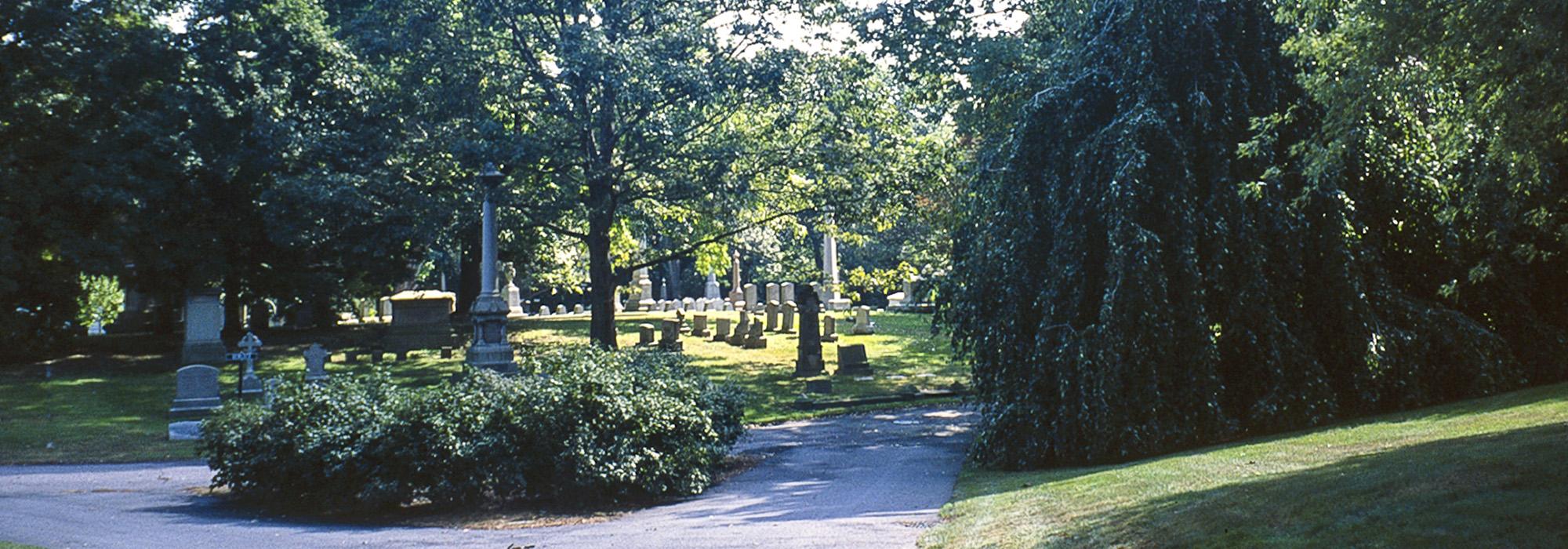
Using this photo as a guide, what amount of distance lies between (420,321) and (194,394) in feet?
47.2

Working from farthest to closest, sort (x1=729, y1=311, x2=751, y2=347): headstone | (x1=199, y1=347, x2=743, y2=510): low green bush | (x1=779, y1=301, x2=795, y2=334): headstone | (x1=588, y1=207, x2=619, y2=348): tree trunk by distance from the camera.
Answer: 1. (x1=779, y1=301, x2=795, y2=334): headstone
2. (x1=729, y1=311, x2=751, y2=347): headstone
3. (x1=588, y1=207, x2=619, y2=348): tree trunk
4. (x1=199, y1=347, x2=743, y2=510): low green bush

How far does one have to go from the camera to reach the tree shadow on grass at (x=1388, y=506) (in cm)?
671

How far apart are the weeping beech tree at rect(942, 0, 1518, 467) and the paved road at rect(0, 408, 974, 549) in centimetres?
181

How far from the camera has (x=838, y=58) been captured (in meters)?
27.2

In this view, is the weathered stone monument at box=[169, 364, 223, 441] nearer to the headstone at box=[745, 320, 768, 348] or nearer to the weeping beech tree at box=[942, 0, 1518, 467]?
the weeping beech tree at box=[942, 0, 1518, 467]

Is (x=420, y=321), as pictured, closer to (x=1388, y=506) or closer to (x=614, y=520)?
(x=614, y=520)

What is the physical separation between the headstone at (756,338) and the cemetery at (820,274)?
0.13m

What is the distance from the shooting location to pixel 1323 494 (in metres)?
8.09

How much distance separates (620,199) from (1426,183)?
16949 millimetres

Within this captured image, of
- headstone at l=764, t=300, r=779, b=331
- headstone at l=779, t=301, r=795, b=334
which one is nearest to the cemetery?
headstone at l=779, t=301, r=795, b=334

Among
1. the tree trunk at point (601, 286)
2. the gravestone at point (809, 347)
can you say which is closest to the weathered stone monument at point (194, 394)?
the tree trunk at point (601, 286)

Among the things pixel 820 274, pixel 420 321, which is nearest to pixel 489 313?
pixel 820 274

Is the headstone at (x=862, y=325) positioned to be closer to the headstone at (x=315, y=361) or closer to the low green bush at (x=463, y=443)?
the headstone at (x=315, y=361)

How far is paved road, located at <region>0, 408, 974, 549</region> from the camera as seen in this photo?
10406 millimetres
